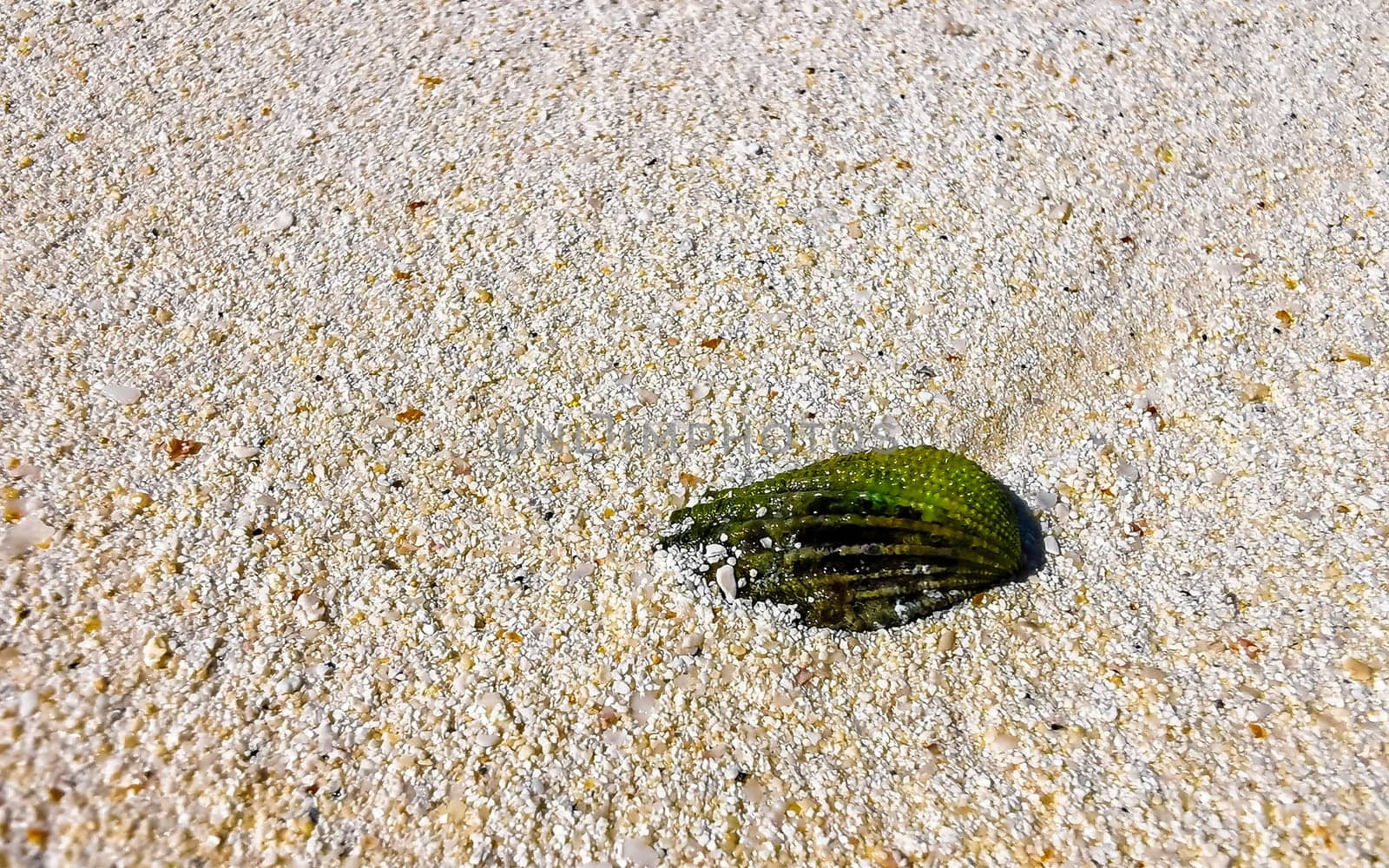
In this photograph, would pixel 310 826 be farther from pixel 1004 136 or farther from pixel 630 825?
pixel 1004 136

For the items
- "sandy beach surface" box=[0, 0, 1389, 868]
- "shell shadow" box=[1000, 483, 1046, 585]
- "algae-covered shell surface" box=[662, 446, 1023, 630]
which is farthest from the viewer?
"shell shadow" box=[1000, 483, 1046, 585]

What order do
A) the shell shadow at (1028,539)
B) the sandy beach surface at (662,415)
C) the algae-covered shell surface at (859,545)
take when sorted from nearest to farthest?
the sandy beach surface at (662,415)
the algae-covered shell surface at (859,545)
the shell shadow at (1028,539)

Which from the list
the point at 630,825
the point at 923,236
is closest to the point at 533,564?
the point at 630,825

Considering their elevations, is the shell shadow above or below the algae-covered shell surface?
below

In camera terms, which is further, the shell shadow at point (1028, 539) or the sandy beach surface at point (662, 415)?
the shell shadow at point (1028, 539)

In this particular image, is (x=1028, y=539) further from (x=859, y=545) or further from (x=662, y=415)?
(x=662, y=415)
